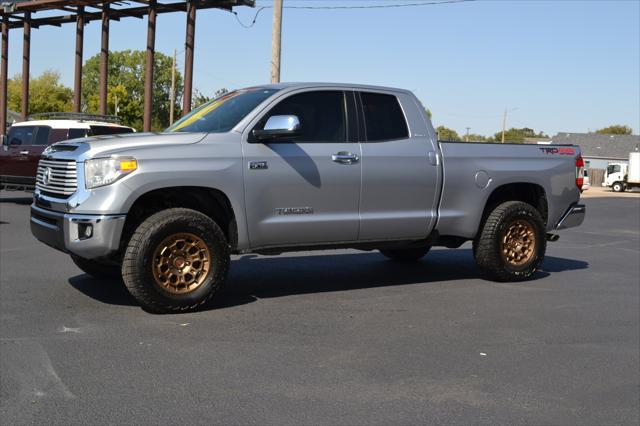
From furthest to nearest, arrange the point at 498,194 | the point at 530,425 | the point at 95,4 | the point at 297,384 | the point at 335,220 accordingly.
Answer: the point at 95,4, the point at 498,194, the point at 335,220, the point at 297,384, the point at 530,425

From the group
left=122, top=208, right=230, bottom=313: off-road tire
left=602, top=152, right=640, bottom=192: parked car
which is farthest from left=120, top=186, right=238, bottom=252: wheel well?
left=602, top=152, right=640, bottom=192: parked car

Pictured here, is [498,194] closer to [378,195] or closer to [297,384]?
[378,195]

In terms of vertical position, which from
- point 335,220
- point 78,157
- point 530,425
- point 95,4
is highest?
point 95,4

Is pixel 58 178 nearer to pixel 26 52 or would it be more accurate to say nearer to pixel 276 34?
pixel 276 34

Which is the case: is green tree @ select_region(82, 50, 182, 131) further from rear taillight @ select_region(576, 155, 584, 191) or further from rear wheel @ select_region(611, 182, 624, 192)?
rear taillight @ select_region(576, 155, 584, 191)

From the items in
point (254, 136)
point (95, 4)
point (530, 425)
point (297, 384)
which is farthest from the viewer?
point (95, 4)

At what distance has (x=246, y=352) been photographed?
512 centimetres

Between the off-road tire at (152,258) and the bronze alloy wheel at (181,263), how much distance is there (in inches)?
1.6

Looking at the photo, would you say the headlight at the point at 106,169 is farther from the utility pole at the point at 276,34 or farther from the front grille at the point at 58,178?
the utility pole at the point at 276,34

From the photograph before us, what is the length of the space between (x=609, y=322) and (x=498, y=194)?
88.0 inches

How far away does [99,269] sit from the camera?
7445 millimetres

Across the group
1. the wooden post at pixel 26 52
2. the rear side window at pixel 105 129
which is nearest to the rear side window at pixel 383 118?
the rear side window at pixel 105 129

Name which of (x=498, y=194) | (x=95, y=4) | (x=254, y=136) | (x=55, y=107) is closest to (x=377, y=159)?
(x=254, y=136)

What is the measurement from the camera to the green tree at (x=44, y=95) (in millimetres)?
94375
